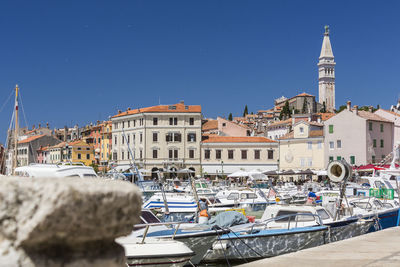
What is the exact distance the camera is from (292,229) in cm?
1438

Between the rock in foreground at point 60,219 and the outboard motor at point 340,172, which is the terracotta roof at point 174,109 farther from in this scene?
the rock in foreground at point 60,219

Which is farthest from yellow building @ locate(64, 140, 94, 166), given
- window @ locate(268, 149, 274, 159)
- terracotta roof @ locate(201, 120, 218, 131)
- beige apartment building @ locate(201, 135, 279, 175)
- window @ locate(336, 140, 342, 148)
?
window @ locate(336, 140, 342, 148)

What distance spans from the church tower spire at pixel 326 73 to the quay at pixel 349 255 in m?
176

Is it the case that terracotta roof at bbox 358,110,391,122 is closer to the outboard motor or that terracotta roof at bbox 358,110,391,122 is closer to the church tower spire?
→ the outboard motor

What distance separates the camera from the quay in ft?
25.8

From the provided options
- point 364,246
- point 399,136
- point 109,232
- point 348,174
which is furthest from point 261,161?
point 109,232

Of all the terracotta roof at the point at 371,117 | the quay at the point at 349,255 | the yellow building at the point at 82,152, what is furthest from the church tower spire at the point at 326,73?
the quay at the point at 349,255

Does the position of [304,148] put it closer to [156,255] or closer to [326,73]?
[156,255]

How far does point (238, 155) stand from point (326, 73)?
121 metres

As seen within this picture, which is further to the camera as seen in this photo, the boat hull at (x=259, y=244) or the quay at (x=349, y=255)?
the boat hull at (x=259, y=244)

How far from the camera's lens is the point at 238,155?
73.8m

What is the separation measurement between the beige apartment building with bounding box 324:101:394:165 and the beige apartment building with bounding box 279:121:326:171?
219 cm

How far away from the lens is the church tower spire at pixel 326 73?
18300 cm

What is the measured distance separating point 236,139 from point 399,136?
73.8ft
